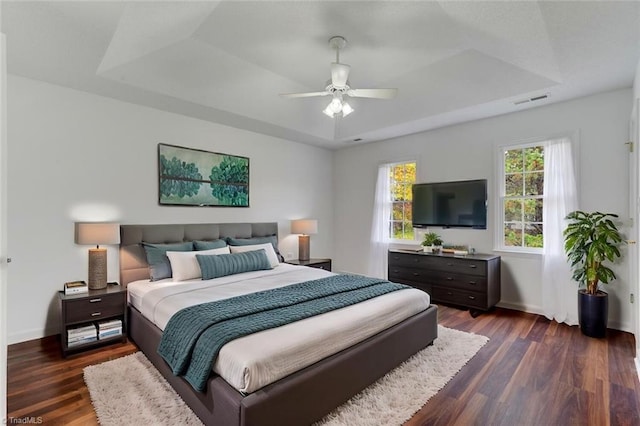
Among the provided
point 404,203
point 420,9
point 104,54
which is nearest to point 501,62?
point 420,9

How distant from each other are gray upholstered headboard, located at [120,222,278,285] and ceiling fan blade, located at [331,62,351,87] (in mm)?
2659

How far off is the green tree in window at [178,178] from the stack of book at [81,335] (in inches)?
66.8

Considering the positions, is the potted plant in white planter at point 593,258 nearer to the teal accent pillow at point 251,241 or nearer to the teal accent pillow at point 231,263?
the teal accent pillow at point 231,263

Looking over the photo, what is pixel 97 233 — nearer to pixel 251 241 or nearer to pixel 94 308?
pixel 94 308

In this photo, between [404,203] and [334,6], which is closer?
[334,6]

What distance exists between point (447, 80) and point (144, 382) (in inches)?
170

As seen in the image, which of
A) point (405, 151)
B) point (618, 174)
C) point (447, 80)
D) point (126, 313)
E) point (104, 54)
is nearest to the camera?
point (104, 54)

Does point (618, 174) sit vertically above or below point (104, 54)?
below

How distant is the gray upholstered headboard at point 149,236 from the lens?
3.59 metres

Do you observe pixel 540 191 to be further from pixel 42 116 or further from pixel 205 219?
pixel 42 116

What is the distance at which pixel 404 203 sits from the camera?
17.8 ft

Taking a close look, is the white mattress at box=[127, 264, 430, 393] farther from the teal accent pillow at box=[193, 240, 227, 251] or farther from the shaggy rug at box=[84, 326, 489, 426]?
the teal accent pillow at box=[193, 240, 227, 251]

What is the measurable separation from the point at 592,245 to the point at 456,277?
4.81 ft

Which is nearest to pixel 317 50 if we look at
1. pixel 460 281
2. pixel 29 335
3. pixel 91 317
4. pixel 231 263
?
pixel 231 263
